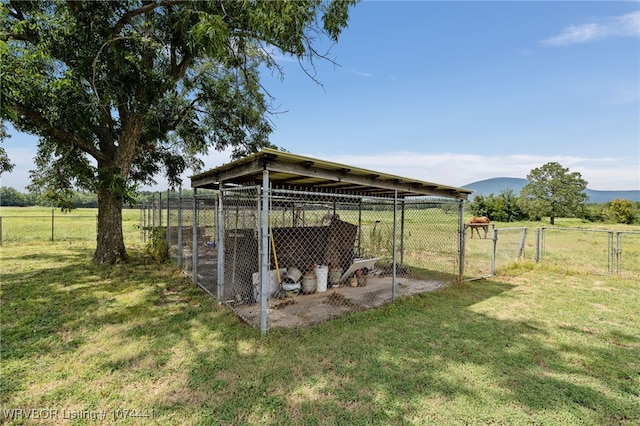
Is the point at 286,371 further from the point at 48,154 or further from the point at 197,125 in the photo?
the point at 48,154

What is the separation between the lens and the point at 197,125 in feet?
34.9

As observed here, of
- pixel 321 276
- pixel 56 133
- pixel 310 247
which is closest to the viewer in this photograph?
pixel 321 276

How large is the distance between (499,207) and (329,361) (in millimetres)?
37170

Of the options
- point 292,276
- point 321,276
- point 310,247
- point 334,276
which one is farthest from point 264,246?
point 334,276

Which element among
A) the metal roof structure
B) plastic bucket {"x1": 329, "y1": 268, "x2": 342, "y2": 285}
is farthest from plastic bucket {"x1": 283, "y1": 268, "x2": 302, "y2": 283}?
the metal roof structure

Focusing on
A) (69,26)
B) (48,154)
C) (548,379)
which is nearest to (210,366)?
(548,379)

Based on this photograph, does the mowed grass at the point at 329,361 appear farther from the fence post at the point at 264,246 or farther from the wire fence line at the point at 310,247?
the wire fence line at the point at 310,247

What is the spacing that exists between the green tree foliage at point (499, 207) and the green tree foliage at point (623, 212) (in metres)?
8.99

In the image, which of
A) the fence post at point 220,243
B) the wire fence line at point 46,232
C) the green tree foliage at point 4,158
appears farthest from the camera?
the wire fence line at point 46,232

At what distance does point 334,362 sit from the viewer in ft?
10.8

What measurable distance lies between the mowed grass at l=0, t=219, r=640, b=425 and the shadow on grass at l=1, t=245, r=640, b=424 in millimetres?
18

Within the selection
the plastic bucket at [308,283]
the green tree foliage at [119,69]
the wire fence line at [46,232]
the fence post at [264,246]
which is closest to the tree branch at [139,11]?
the green tree foliage at [119,69]

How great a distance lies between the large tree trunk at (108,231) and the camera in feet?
27.3

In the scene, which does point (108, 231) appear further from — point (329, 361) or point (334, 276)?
point (329, 361)
